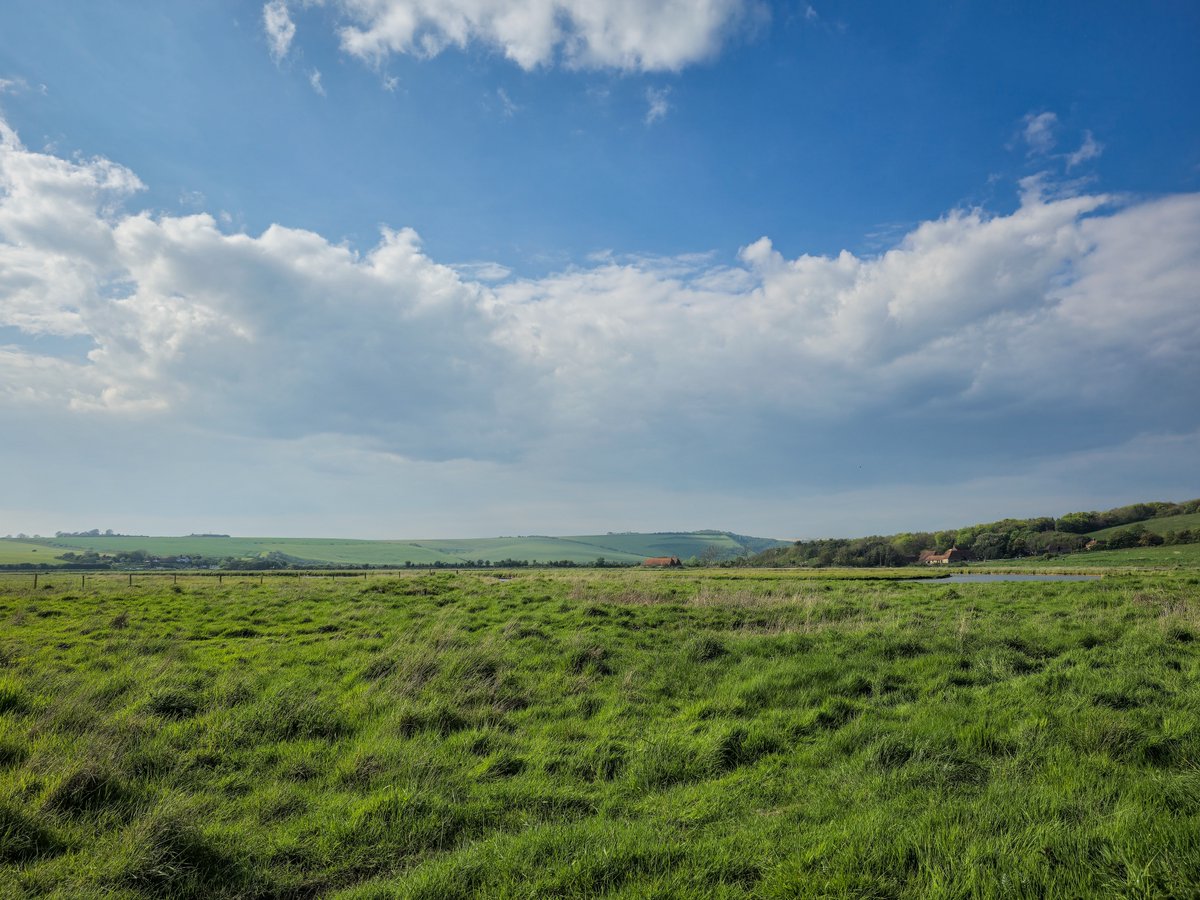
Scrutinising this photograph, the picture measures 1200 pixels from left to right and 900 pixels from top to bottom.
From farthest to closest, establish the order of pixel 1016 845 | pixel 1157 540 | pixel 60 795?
pixel 1157 540 → pixel 60 795 → pixel 1016 845

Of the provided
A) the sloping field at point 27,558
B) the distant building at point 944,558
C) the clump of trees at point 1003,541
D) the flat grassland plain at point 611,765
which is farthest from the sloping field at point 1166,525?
the sloping field at point 27,558

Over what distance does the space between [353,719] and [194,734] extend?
2.34 metres

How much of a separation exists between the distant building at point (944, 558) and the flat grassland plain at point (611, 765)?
423 ft

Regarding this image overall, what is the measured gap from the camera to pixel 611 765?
8.71 m

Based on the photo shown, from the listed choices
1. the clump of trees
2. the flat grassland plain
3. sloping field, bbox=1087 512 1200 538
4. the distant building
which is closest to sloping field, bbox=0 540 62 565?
the clump of trees

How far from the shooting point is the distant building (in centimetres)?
12888

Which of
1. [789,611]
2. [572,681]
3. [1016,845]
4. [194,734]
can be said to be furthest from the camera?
[789,611]

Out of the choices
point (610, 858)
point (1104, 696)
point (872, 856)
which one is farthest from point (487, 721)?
point (1104, 696)

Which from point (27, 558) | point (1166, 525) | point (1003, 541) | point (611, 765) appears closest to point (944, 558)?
point (1003, 541)

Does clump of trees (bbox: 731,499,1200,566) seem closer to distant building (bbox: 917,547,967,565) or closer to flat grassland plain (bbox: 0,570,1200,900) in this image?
distant building (bbox: 917,547,967,565)

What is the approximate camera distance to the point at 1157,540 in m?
112

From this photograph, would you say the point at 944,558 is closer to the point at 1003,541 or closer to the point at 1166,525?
the point at 1003,541

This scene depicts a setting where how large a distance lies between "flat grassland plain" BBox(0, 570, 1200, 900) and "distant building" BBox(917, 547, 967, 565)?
129 meters

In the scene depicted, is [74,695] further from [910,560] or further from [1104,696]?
[910,560]
